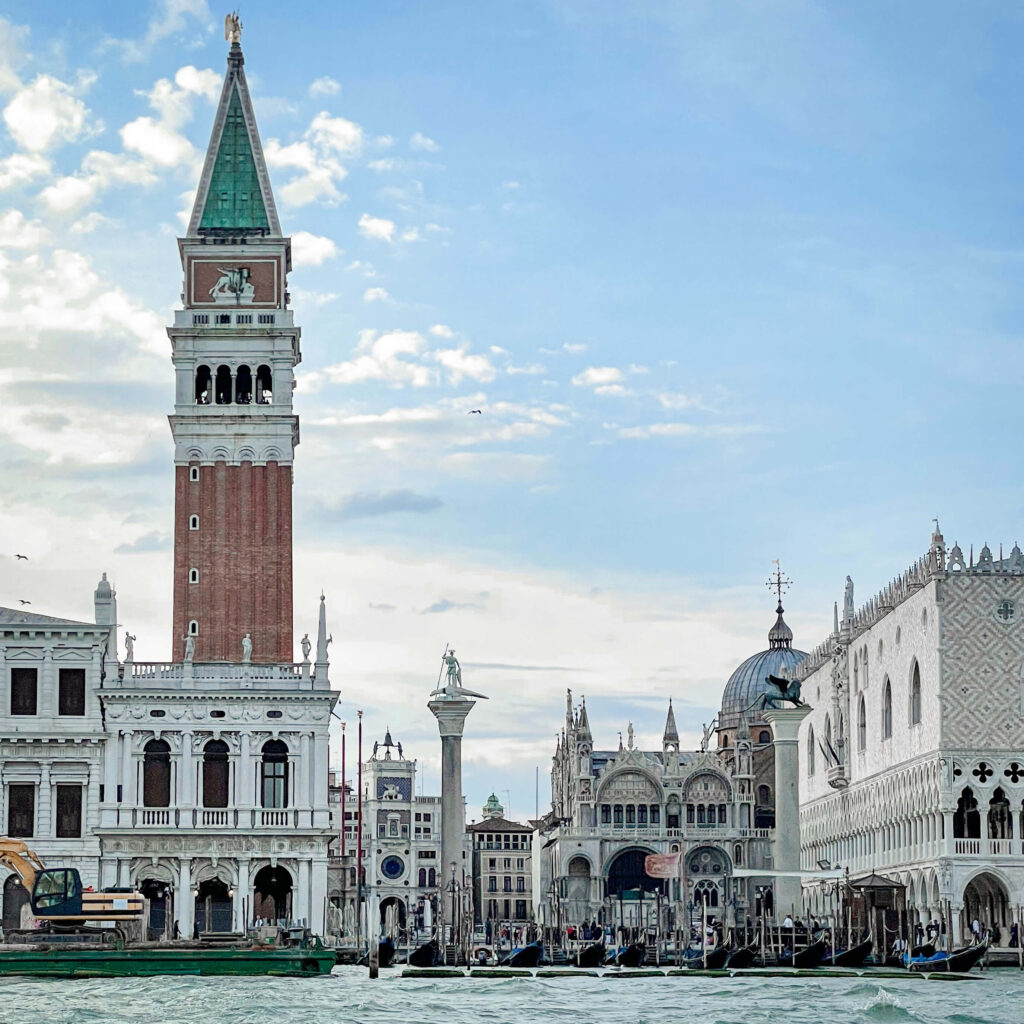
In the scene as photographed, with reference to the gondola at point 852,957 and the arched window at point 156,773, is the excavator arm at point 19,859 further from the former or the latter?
the gondola at point 852,957

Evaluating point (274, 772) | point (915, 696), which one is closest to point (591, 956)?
point (274, 772)

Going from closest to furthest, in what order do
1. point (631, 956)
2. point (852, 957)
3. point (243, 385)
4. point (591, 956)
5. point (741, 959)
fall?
1. point (852, 957)
2. point (741, 959)
3. point (591, 956)
4. point (631, 956)
5. point (243, 385)

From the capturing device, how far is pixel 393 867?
124 m

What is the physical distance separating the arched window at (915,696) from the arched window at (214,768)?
2326 cm

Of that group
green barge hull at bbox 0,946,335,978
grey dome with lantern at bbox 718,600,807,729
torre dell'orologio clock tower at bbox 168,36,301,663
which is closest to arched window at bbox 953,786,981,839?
torre dell'orologio clock tower at bbox 168,36,301,663

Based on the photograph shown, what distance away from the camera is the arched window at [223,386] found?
67.2 meters

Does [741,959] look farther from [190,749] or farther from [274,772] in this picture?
[190,749]

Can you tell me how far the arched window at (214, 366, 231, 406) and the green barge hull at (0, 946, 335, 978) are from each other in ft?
74.4

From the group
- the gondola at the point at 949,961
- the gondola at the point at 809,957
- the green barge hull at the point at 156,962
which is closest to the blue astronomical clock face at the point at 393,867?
the gondola at the point at 809,957

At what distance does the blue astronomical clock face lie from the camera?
124 m

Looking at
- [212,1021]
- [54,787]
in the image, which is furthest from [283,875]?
[212,1021]

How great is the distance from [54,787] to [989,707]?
95.2 ft

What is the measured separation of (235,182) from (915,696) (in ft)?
95.3

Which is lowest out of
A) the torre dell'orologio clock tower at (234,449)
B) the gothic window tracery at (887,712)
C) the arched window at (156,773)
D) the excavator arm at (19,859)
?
the excavator arm at (19,859)
